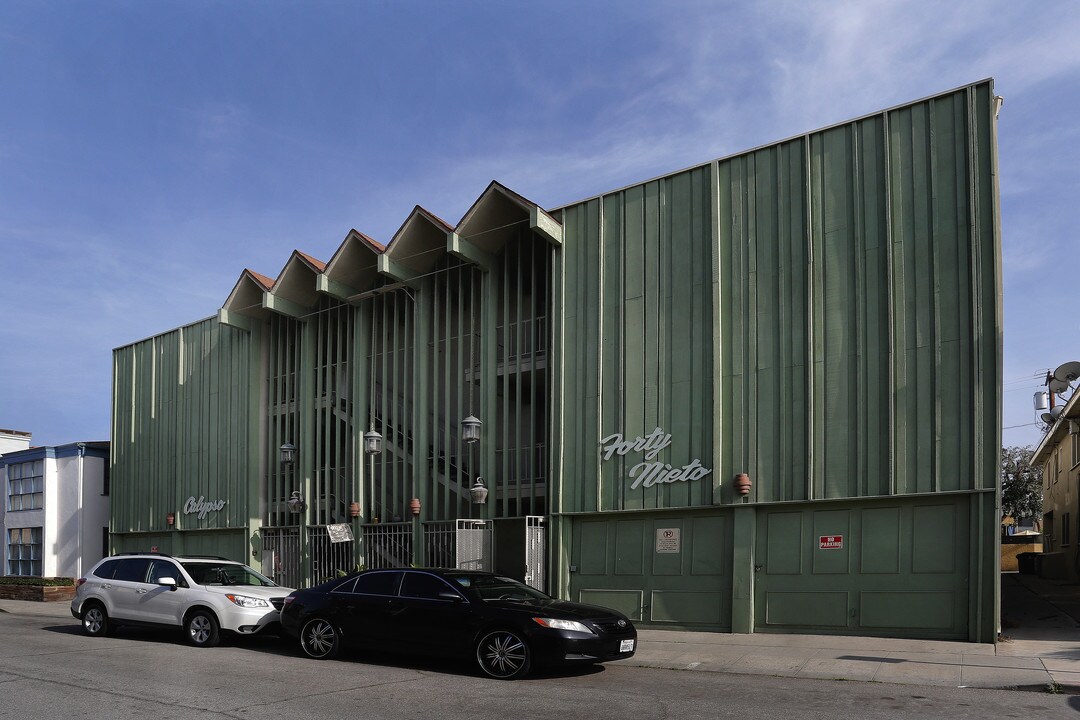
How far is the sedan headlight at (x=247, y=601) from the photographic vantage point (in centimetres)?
1418

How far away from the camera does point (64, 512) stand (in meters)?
30.6

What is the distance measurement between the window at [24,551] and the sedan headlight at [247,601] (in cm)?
2010

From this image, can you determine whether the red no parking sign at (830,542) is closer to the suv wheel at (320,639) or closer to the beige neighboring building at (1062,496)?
the suv wheel at (320,639)

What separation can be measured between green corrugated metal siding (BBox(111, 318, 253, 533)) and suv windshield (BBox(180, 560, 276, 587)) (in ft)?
28.5

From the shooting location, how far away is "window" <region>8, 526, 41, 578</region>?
30.8m

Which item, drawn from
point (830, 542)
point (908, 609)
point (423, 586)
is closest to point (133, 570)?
point (423, 586)

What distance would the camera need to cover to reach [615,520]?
56.4 ft

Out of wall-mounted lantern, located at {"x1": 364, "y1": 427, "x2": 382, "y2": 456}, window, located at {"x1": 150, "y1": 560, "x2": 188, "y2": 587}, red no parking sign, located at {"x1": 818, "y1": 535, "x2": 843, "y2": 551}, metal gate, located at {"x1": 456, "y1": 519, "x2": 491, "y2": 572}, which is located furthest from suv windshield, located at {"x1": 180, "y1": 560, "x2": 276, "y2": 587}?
red no parking sign, located at {"x1": 818, "y1": 535, "x2": 843, "y2": 551}

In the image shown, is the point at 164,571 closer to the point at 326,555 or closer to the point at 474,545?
the point at 474,545

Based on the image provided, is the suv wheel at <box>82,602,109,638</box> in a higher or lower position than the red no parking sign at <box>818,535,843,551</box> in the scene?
lower

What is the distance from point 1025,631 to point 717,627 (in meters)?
4.68

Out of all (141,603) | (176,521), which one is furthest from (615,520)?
(176,521)

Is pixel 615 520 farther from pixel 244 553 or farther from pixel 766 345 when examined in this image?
pixel 244 553

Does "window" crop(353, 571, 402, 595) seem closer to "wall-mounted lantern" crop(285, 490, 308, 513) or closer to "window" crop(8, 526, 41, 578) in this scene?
"wall-mounted lantern" crop(285, 490, 308, 513)
